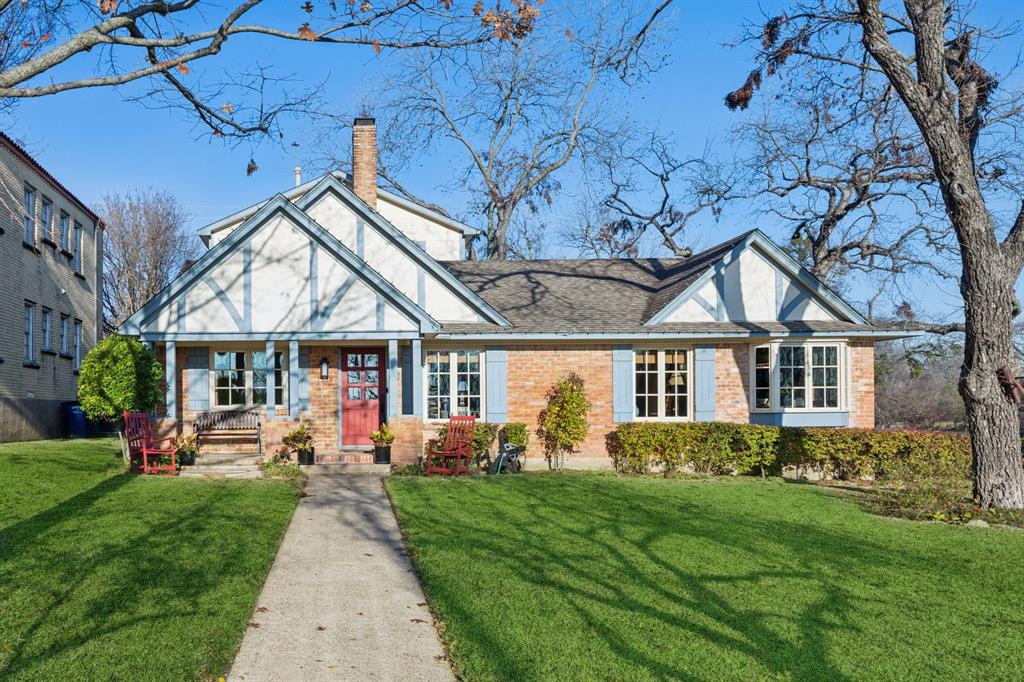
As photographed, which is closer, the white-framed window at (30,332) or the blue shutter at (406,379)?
the blue shutter at (406,379)

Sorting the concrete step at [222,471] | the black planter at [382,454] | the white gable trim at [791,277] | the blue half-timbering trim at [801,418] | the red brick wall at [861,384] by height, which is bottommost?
the concrete step at [222,471]

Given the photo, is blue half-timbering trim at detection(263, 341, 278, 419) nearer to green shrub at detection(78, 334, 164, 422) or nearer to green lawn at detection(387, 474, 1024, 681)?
green shrub at detection(78, 334, 164, 422)

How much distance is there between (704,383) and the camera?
58.6 feet

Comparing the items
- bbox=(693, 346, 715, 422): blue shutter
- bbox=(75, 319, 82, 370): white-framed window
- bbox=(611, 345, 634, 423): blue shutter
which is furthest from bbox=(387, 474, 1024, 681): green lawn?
bbox=(75, 319, 82, 370): white-framed window

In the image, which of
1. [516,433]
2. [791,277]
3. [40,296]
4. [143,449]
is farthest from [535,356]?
[40,296]

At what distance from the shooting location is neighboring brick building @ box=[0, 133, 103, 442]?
19.9m

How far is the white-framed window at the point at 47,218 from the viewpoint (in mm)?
22766

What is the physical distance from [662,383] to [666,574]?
10.7 meters

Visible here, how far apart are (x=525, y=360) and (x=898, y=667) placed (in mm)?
12599

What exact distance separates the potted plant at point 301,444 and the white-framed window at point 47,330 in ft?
36.5

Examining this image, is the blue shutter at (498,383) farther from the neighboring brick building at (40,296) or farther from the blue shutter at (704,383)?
the neighboring brick building at (40,296)

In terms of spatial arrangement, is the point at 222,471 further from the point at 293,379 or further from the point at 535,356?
the point at 535,356

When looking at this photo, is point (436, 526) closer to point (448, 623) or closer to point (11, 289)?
point (448, 623)

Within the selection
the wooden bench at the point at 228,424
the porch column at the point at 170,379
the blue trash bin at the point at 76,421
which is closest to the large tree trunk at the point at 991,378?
the wooden bench at the point at 228,424
